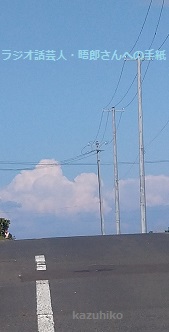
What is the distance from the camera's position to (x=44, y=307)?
444 inches

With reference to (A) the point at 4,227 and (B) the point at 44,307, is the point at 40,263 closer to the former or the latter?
(B) the point at 44,307

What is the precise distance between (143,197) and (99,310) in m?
34.5

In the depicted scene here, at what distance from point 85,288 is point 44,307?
4.83 feet

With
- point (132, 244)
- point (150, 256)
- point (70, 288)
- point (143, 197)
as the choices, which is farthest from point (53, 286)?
point (143, 197)

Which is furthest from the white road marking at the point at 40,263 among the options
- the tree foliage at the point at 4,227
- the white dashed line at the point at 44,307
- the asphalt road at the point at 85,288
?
the tree foliage at the point at 4,227

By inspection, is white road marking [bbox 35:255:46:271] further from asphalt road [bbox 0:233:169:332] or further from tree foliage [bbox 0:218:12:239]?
tree foliage [bbox 0:218:12:239]

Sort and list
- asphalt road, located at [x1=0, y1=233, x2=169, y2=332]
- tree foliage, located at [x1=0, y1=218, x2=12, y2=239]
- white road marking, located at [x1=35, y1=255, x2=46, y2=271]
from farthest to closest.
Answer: tree foliage, located at [x1=0, y1=218, x2=12, y2=239] → white road marking, located at [x1=35, y1=255, x2=46, y2=271] → asphalt road, located at [x1=0, y1=233, x2=169, y2=332]

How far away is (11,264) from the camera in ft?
51.5

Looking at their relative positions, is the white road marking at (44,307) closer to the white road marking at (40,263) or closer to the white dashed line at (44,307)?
the white dashed line at (44,307)

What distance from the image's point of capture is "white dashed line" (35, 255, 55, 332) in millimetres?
10062

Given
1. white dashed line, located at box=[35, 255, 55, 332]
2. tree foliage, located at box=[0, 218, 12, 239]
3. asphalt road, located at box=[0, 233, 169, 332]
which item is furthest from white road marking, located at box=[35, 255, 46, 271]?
tree foliage, located at box=[0, 218, 12, 239]

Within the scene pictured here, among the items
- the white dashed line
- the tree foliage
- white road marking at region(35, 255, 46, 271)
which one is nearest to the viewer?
the white dashed line

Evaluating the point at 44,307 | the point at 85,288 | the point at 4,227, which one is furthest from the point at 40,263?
the point at 4,227

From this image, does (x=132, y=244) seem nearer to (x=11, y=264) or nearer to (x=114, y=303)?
(x=11, y=264)
